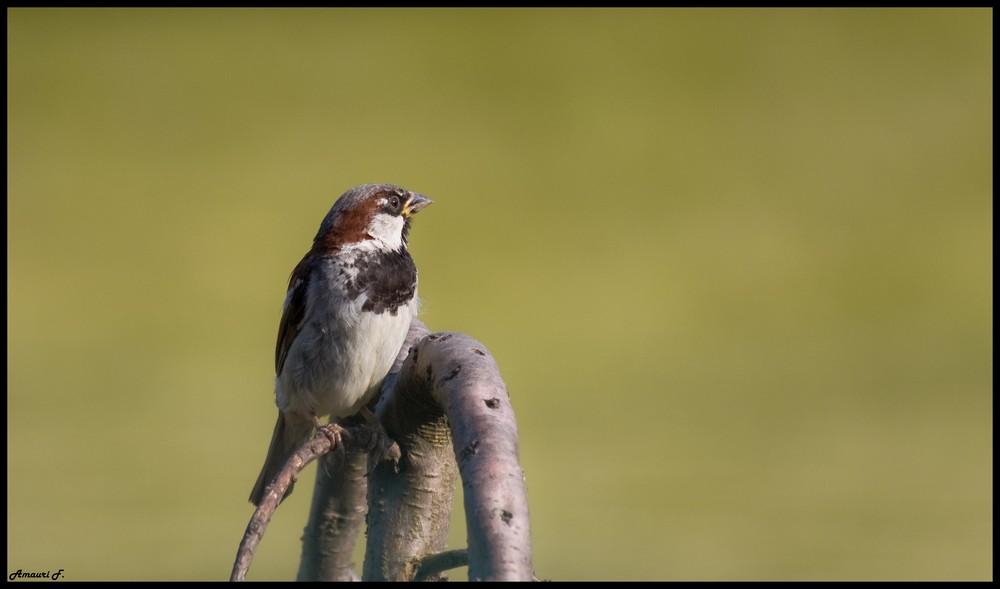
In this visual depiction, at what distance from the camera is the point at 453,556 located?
129 centimetres

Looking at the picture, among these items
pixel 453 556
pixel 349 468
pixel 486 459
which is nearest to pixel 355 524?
pixel 349 468

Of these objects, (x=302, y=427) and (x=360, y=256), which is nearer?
(x=360, y=256)

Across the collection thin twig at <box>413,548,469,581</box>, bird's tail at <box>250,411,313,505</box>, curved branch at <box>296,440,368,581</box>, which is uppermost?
bird's tail at <box>250,411,313,505</box>

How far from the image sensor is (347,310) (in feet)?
5.91

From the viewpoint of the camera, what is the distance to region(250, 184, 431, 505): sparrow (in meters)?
1.77

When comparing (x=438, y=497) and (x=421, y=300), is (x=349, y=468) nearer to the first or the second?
(x=438, y=497)

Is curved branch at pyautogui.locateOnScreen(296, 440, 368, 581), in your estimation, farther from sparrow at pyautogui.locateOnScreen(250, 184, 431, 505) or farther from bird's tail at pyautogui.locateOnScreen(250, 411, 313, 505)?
bird's tail at pyautogui.locateOnScreen(250, 411, 313, 505)

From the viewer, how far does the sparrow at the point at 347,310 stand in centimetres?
177

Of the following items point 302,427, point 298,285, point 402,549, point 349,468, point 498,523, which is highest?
point 298,285

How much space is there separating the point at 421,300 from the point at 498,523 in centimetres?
104

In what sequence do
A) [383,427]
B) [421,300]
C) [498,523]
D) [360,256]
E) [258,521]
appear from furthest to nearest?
[421,300] → [360,256] → [383,427] → [258,521] → [498,523]

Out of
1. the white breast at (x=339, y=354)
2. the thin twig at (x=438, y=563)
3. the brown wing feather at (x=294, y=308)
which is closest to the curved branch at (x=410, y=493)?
the thin twig at (x=438, y=563)

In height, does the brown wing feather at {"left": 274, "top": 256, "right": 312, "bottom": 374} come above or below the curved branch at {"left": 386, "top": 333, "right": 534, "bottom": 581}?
above

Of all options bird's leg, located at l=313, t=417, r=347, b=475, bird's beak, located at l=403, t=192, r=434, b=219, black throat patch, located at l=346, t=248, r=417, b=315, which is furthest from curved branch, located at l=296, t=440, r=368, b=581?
bird's beak, located at l=403, t=192, r=434, b=219
